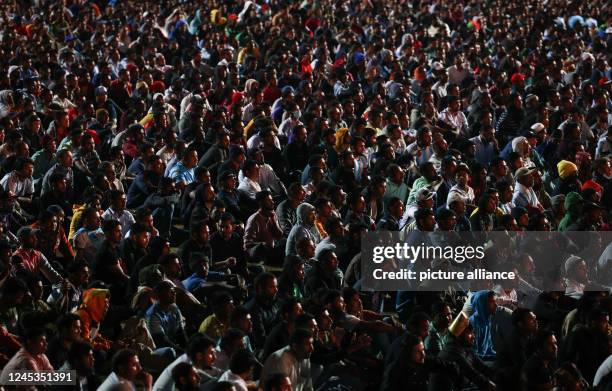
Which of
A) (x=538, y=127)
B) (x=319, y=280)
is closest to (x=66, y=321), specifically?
(x=319, y=280)

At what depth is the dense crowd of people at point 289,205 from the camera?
8367 millimetres

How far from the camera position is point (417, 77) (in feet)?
62.9

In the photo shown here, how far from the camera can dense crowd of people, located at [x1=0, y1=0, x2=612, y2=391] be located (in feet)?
27.5

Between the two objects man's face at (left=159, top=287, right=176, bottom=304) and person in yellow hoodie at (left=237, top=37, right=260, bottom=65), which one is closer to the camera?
man's face at (left=159, top=287, right=176, bottom=304)

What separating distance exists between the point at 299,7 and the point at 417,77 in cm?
→ 716

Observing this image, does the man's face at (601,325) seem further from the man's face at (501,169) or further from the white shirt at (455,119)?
the white shirt at (455,119)

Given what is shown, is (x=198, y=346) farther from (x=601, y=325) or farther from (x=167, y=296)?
(x=601, y=325)

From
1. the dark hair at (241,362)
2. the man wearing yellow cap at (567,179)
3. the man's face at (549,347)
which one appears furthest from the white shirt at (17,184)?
the man's face at (549,347)

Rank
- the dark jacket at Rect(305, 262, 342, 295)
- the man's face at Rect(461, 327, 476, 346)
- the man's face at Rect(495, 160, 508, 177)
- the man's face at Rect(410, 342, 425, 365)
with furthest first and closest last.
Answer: the man's face at Rect(495, 160, 508, 177)
the dark jacket at Rect(305, 262, 342, 295)
the man's face at Rect(461, 327, 476, 346)
the man's face at Rect(410, 342, 425, 365)

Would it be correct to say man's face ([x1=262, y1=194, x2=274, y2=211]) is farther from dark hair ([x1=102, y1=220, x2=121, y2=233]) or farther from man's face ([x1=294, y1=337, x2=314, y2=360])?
man's face ([x1=294, y1=337, x2=314, y2=360])

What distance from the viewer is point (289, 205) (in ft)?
38.4

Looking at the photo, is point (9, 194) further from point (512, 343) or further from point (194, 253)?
point (512, 343)

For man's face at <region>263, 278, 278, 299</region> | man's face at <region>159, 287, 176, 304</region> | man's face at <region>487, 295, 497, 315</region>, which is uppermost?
man's face at <region>263, 278, 278, 299</region>

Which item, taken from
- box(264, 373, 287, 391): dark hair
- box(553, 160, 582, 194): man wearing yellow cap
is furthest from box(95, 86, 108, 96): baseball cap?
box(264, 373, 287, 391): dark hair
